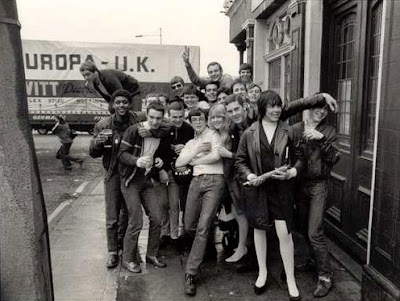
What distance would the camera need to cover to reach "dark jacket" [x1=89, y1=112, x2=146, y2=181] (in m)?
4.80

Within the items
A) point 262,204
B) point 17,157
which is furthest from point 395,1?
point 17,157

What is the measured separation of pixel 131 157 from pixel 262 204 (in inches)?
58.0

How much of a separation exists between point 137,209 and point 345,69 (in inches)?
124

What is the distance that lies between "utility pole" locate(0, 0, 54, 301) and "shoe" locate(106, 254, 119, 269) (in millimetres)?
1608

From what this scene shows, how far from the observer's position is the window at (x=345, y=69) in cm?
533

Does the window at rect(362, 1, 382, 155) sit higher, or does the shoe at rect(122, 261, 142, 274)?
the window at rect(362, 1, 382, 155)

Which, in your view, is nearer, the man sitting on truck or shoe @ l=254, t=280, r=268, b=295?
shoe @ l=254, t=280, r=268, b=295

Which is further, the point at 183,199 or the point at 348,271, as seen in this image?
the point at 183,199

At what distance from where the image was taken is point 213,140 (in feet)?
14.9

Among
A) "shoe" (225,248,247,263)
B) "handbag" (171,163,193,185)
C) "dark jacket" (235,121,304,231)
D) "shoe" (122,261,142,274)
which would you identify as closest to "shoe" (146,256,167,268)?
"shoe" (122,261,142,274)

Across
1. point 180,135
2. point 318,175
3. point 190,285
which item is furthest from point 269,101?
point 190,285

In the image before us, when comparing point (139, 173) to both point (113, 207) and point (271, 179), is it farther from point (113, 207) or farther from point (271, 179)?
point (271, 179)

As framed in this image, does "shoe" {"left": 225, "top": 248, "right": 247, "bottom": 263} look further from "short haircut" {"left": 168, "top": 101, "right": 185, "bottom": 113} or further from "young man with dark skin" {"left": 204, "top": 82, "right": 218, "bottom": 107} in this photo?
"young man with dark skin" {"left": 204, "top": 82, "right": 218, "bottom": 107}

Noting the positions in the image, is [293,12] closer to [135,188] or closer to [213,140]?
[213,140]
